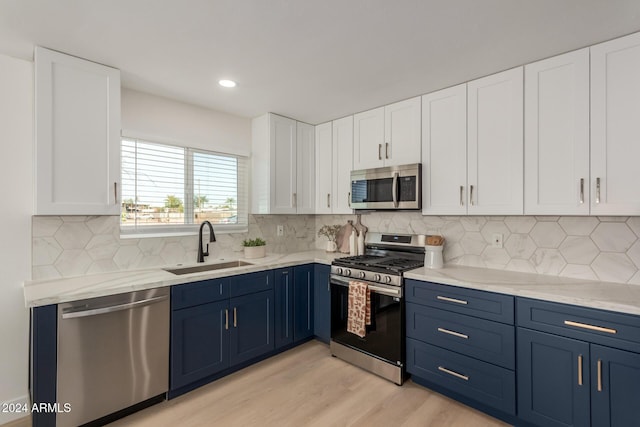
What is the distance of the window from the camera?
2.64 meters

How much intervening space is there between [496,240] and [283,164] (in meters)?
2.16

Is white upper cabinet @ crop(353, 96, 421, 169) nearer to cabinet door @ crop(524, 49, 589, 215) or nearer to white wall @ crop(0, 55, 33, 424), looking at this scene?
cabinet door @ crop(524, 49, 589, 215)

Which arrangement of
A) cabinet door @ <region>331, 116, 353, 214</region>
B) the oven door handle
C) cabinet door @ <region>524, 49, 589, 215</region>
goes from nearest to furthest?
cabinet door @ <region>524, 49, 589, 215</region>
the oven door handle
cabinet door @ <region>331, 116, 353, 214</region>

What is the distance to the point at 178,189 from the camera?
9.62ft

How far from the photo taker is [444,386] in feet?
7.45

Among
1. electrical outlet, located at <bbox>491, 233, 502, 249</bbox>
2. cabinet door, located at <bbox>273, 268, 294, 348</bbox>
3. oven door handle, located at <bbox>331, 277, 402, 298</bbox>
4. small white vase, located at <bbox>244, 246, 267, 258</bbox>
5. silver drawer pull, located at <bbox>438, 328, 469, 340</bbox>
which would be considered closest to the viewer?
silver drawer pull, located at <bbox>438, 328, 469, 340</bbox>

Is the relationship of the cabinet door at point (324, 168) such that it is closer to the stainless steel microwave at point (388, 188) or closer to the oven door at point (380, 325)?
the stainless steel microwave at point (388, 188)

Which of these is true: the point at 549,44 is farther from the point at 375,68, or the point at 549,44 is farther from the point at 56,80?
the point at 56,80

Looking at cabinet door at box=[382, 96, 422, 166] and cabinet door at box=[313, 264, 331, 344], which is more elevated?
cabinet door at box=[382, 96, 422, 166]

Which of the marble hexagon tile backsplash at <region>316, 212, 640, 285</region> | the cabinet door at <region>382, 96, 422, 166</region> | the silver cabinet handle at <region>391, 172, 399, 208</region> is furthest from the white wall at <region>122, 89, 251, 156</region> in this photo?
the marble hexagon tile backsplash at <region>316, 212, 640, 285</region>

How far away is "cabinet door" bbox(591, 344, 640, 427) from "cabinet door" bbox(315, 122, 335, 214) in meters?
2.47

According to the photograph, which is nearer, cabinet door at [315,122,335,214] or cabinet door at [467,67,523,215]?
cabinet door at [467,67,523,215]

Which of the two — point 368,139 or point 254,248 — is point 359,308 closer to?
point 254,248

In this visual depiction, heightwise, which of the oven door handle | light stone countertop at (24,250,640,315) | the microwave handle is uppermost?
the microwave handle
